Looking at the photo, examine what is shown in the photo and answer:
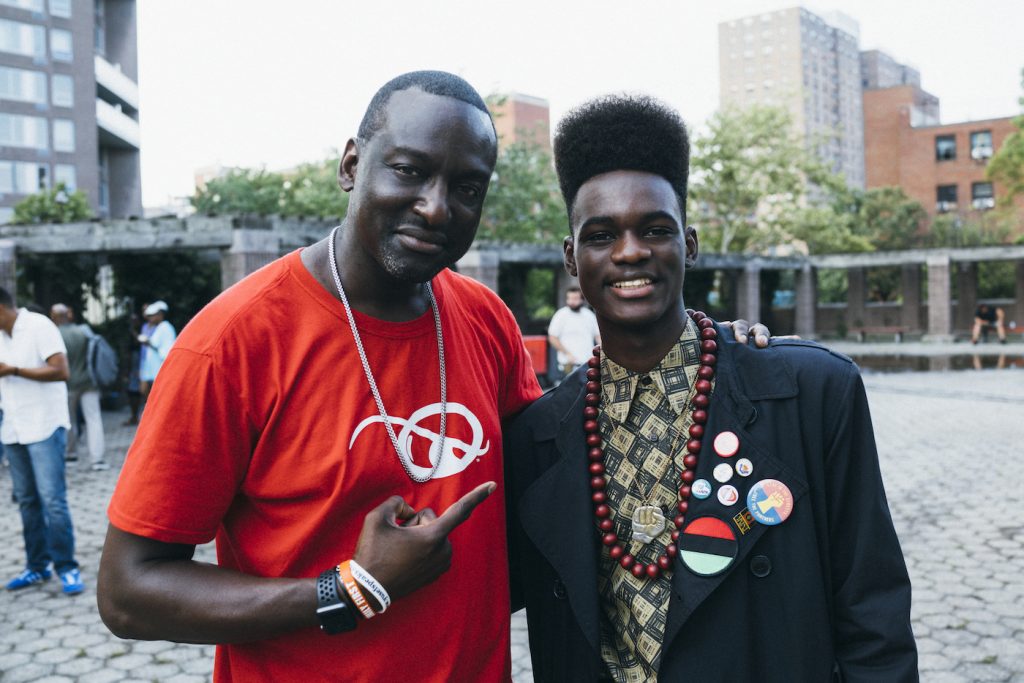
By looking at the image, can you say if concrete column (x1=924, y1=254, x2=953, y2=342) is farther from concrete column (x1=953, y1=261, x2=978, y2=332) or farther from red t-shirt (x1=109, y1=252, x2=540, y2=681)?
red t-shirt (x1=109, y1=252, x2=540, y2=681)

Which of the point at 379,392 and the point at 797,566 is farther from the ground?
the point at 379,392

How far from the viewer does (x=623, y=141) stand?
1.97 m

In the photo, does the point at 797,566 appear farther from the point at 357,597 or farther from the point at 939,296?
the point at 939,296

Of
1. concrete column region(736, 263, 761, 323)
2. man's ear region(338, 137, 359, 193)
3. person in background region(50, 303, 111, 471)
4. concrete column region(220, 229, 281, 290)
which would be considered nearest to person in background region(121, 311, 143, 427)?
concrete column region(220, 229, 281, 290)

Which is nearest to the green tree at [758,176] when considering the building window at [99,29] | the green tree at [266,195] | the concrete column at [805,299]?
the concrete column at [805,299]

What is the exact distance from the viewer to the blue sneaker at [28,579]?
5664 mm

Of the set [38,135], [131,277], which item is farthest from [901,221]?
[38,135]

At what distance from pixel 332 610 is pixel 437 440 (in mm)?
417

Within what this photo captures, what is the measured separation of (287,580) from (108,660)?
366 cm

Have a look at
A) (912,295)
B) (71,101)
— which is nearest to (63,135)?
(71,101)

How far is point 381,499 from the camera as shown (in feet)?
5.70

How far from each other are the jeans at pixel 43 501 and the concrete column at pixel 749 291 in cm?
2526

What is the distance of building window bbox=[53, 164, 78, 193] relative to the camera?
45.6m

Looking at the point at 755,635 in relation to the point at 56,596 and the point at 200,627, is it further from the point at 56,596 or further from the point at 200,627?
the point at 56,596
